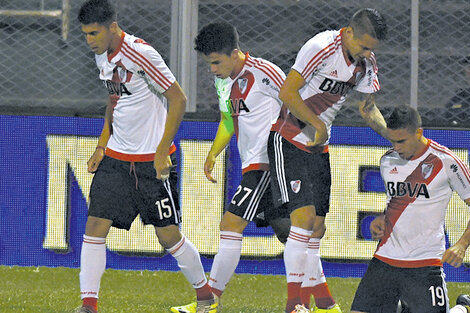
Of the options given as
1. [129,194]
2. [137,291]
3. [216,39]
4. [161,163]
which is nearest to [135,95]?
[161,163]

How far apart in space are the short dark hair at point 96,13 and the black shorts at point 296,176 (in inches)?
44.9

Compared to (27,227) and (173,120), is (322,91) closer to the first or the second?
(173,120)

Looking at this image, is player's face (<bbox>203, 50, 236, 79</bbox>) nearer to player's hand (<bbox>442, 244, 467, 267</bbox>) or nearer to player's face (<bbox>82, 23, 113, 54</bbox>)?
player's face (<bbox>82, 23, 113, 54</bbox>)

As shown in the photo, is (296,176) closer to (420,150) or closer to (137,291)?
(420,150)

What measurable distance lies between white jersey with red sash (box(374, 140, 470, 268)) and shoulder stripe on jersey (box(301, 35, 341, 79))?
0.73 metres

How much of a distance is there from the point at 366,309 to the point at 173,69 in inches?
137

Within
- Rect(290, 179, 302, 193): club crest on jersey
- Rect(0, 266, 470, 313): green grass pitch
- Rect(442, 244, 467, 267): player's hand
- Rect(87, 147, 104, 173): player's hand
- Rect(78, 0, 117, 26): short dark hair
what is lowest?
Rect(0, 266, 470, 313): green grass pitch

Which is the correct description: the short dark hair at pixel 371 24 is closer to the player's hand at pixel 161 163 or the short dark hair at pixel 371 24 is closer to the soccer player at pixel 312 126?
the soccer player at pixel 312 126

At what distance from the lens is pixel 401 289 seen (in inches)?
208

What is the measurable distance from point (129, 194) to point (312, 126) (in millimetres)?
1056

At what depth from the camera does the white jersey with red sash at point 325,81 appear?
5.69 meters

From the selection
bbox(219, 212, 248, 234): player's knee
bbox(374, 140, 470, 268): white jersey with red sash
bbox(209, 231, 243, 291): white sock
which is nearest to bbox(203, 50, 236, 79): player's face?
bbox(219, 212, 248, 234): player's knee

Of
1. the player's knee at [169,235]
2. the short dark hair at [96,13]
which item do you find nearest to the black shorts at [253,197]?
the player's knee at [169,235]

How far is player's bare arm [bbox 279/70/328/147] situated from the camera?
18.4 feet
